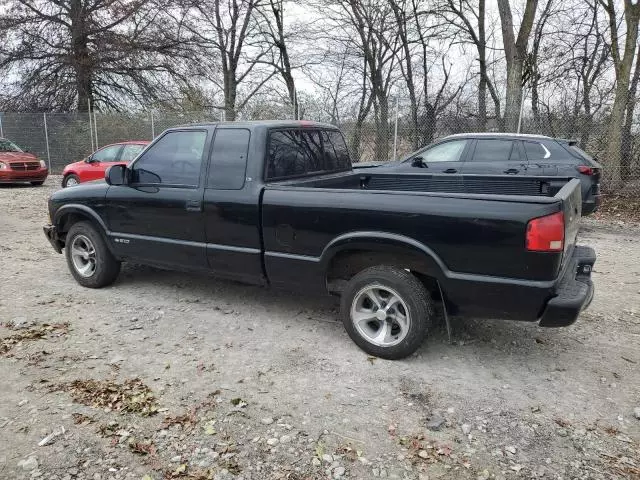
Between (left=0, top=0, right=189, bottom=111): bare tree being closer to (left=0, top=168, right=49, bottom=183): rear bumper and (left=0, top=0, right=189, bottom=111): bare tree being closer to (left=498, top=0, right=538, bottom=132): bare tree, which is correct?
(left=0, top=168, right=49, bottom=183): rear bumper

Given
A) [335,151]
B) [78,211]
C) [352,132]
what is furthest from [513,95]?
[78,211]

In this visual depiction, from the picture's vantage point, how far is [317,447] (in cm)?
287

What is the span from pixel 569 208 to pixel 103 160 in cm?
1248

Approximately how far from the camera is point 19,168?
1557 centimetres

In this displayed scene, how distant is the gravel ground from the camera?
108 inches

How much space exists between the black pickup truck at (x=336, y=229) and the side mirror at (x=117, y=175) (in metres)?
0.01

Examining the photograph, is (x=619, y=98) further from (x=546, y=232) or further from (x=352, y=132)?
(x=546, y=232)

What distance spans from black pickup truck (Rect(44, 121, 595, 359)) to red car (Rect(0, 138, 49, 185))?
11.8 m

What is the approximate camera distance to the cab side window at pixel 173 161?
185 inches

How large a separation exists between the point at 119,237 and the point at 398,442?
3.64 m

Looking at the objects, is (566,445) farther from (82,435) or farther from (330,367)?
(82,435)

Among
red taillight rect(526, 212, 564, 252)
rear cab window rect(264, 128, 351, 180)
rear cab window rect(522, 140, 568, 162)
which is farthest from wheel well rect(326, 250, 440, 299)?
rear cab window rect(522, 140, 568, 162)

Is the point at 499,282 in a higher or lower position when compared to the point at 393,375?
higher

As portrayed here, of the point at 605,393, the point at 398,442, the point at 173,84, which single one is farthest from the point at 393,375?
the point at 173,84
